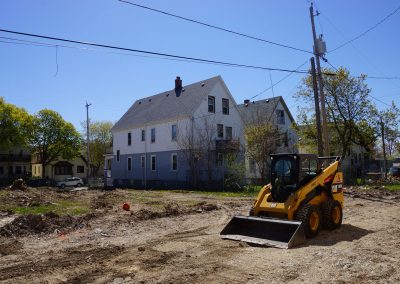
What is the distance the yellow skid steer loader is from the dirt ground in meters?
0.38

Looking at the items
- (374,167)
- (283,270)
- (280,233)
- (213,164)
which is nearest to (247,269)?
(283,270)

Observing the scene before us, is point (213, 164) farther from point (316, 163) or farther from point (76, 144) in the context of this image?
point (76, 144)

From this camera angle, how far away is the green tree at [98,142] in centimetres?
7406

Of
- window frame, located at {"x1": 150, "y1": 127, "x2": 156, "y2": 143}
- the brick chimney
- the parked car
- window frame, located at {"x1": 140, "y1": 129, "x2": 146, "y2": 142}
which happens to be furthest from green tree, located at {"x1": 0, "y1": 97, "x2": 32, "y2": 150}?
the brick chimney

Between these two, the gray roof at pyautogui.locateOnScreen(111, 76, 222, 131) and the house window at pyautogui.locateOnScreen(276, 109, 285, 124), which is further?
the house window at pyautogui.locateOnScreen(276, 109, 285, 124)

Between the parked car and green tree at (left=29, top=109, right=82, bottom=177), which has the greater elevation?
green tree at (left=29, top=109, right=82, bottom=177)

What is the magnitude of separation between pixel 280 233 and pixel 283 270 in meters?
2.44

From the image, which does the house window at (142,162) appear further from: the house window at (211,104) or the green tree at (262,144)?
the green tree at (262,144)

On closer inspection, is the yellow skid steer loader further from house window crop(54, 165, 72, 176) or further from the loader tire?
house window crop(54, 165, 72, 176)

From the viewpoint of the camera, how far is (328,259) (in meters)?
7.68

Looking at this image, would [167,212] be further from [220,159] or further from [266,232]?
[220,159]

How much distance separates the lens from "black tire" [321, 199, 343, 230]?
10.5 m

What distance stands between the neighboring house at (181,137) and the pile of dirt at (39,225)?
20810 mm

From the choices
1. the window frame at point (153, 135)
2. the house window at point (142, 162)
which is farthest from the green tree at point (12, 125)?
the window frame at point (153, 135)
